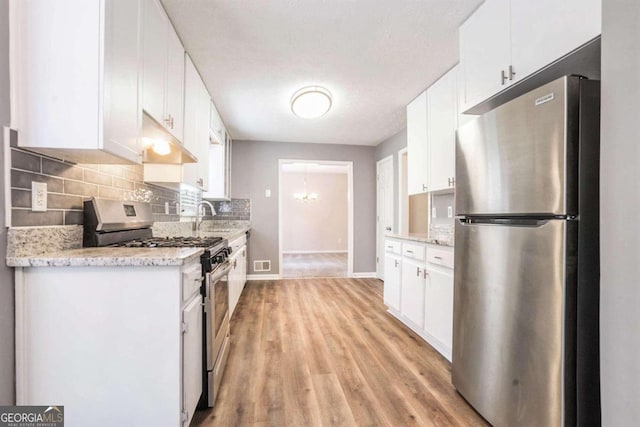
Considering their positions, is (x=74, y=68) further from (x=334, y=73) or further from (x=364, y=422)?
(x=364, y=422)

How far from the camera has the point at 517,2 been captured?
1479mm

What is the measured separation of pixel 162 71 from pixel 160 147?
0.57 m

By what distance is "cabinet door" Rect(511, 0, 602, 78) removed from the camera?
117 centimetres

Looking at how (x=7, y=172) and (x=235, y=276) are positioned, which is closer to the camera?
(x=7, y=172)

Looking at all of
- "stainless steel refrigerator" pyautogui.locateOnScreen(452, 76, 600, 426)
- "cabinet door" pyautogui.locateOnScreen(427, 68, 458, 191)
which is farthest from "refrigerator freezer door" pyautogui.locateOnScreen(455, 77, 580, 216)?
"cabinet door" pyautogui.locateOnScreen(427, 68, 458, 191)

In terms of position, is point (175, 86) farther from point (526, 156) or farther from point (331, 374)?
point (331, 374)

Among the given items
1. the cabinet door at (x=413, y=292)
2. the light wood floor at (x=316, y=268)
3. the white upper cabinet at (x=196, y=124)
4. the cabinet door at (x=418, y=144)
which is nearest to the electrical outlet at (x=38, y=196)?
the white upper cabinet at (x=196, y=124)

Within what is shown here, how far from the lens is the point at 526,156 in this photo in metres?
1.25

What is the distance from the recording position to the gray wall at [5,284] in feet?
3.47

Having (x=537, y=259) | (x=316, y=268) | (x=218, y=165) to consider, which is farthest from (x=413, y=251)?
(x=316, y=268)

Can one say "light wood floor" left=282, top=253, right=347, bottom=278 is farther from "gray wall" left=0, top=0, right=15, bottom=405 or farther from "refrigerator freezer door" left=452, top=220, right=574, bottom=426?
"gray wall" left=0, top=0, right=15, bottom=405

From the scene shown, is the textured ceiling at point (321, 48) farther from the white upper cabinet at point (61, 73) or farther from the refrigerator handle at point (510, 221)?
the refrigerator handle at point (510, 221)
